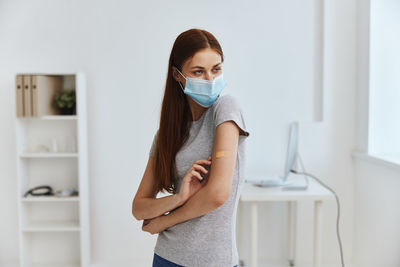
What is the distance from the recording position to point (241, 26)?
290cm

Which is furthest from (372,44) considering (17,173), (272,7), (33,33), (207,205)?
(17,173)

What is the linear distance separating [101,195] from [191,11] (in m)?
1.58

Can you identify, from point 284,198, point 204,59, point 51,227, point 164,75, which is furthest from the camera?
point 164,75

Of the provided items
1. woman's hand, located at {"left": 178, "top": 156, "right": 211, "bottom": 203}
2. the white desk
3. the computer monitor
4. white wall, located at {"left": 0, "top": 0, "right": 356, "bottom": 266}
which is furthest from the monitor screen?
woman's hand, located at {"left": 178, "top": 156, "right": 211, "bottom": 203}

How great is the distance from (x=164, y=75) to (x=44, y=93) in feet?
2.90

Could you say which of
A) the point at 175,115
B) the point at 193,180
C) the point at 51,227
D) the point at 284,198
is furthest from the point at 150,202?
the point at 51,227

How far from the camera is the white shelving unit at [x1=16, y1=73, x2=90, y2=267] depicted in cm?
282

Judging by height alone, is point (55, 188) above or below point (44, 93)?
below

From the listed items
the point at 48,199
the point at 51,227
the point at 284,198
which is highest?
the point at 284,198

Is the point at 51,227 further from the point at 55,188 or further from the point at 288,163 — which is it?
the point at 288,163

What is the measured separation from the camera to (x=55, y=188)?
3.01 m

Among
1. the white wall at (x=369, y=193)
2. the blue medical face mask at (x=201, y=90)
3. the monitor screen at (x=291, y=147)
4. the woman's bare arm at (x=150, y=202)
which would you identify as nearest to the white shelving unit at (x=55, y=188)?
the monitor screen at (x=291, y=147)

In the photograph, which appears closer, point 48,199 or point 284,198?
point 284,198

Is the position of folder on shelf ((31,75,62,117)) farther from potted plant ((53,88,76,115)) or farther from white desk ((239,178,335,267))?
white desk ((239,178,335,267))
